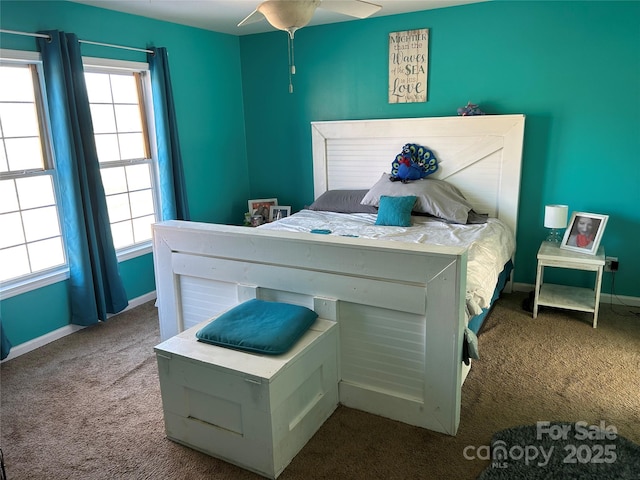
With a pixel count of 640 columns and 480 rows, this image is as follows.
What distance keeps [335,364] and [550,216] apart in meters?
2.10

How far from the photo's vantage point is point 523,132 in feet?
12.0

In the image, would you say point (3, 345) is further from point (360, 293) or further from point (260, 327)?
point (360, 293)

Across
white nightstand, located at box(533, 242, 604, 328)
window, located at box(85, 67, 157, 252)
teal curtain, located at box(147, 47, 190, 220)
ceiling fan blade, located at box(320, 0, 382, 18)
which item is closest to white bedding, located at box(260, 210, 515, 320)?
white nightstand, located at box(533, 242, 604, 328)

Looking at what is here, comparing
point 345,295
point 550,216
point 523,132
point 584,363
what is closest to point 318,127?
point 523,132

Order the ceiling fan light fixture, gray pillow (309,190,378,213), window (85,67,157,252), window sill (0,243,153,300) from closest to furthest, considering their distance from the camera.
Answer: the ceiling fan light fixture
window sill (0,243,153,300)
window (85,67,157,252)
gray pillow (309,190,378,213)

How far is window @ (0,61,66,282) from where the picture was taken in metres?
3.13

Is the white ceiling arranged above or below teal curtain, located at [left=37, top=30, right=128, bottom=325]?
above

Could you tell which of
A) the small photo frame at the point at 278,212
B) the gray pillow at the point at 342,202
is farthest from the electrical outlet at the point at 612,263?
the small photo frame at the point at 278,212

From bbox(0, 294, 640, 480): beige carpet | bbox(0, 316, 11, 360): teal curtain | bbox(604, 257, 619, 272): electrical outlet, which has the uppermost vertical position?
bbox(604, 257, 619, 272): electrical outlet

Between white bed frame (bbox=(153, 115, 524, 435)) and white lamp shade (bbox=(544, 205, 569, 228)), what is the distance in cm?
156

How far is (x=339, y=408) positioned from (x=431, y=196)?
1942 millimetres

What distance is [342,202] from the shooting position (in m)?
4.21

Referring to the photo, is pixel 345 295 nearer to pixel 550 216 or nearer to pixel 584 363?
pixel 584 363

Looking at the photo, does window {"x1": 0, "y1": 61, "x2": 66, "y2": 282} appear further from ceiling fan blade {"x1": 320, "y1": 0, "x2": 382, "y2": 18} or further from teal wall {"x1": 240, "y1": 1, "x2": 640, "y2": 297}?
teal wall {"x1": 240, "y1": 1, "x2": 640, "y2": 297}
